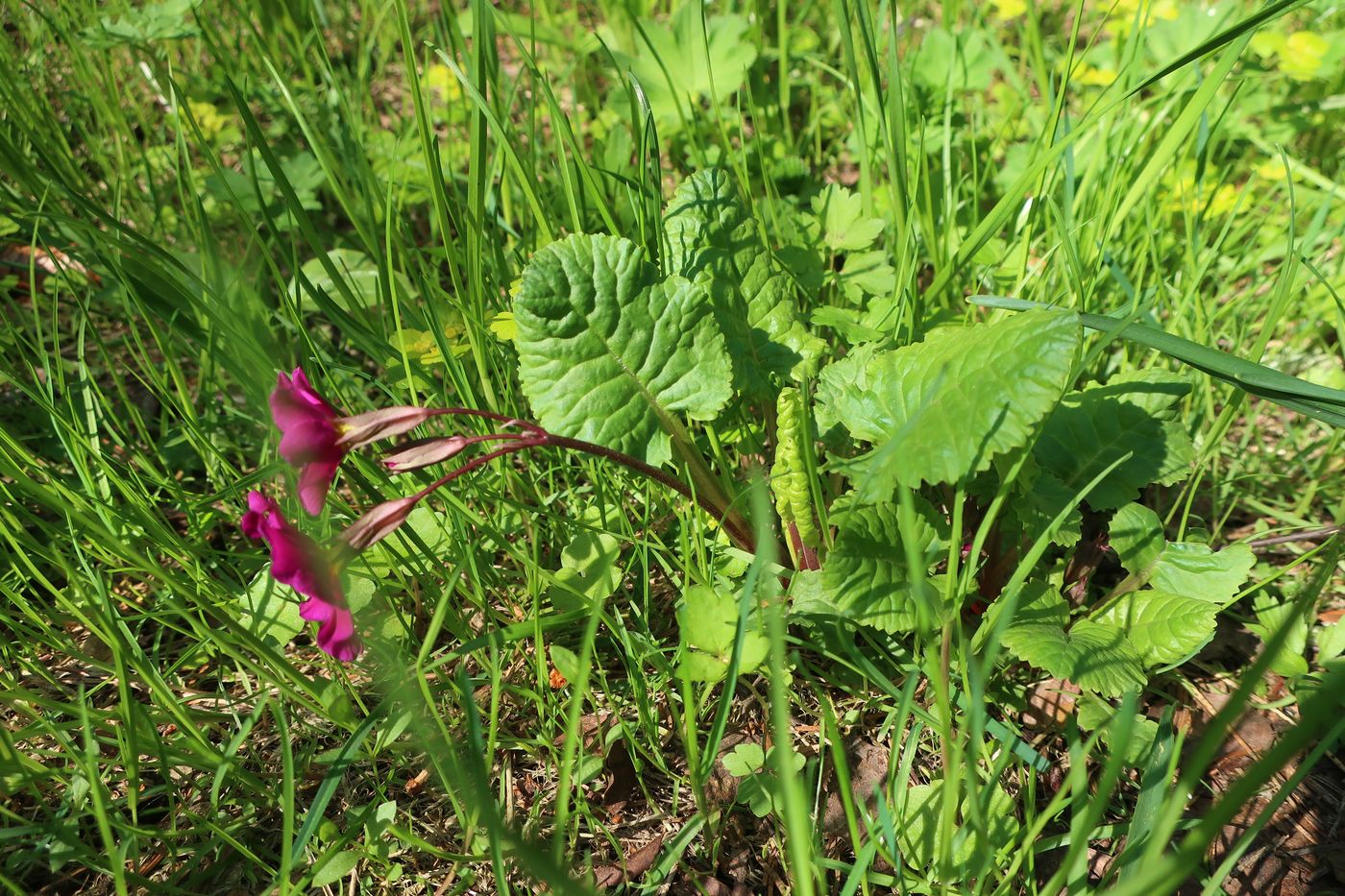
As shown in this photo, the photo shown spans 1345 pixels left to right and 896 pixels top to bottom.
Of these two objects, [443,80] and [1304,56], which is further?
[443,80]

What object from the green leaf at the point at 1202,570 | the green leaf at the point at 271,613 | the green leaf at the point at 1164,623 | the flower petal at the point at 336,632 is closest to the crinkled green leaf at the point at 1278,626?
the green leaf at the point at 1202,570

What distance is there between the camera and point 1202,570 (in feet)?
5.24

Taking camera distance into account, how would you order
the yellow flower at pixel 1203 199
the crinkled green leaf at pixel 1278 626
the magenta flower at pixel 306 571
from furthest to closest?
the yellow flower at pixel 1203 199 < the crinkled green leaf at pixel 1278 626 < the magenta flower at pixel 306 571

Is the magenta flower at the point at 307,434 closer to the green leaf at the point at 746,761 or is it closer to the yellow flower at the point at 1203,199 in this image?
the green leaf at the point at 746,761

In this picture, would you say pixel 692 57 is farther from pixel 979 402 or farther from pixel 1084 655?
pixel 1084 655

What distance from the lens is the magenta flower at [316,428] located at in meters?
1.22

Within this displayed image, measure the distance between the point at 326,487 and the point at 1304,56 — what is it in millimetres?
2832

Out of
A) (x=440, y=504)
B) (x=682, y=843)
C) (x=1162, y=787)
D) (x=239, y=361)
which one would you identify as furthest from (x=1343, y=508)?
(x=239, y=361)

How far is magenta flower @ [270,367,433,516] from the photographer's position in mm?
1219

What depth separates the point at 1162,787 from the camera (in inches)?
53.1

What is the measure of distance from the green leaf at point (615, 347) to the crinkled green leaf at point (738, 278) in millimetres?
137

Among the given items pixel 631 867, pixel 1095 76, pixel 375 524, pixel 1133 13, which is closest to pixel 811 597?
pixel 631 867

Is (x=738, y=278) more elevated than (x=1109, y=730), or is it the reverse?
(x=738, y=278)

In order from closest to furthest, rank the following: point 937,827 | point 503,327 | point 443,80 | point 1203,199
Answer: point 937,827 < point 503,327 < point 1203,199 < point 443,80
